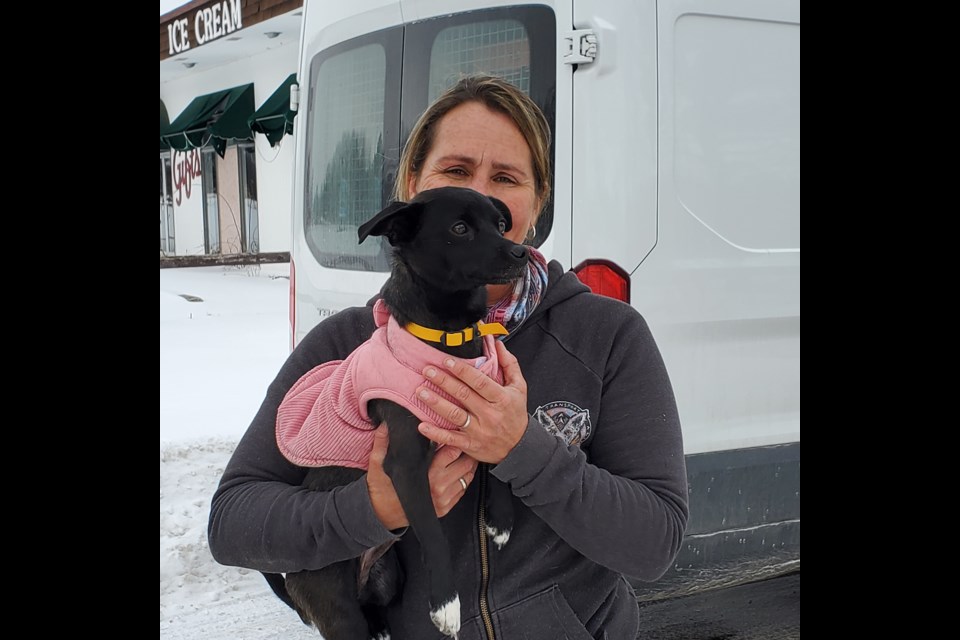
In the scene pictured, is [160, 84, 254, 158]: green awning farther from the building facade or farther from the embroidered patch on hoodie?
the embroidered patch on hoodie

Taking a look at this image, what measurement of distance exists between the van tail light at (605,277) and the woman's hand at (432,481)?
122 cm

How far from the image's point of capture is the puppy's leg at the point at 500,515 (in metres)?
1.56

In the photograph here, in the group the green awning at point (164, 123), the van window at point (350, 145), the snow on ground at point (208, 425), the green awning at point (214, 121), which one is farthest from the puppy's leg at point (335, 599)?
the green awning at point (164, 123)

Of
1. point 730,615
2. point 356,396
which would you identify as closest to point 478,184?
point 356,396

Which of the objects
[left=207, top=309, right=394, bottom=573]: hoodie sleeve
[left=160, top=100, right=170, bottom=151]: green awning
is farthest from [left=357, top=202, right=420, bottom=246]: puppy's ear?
[left=160, top=100, right=170, bottom=151]: green awning

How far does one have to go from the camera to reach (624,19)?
263 centimetres

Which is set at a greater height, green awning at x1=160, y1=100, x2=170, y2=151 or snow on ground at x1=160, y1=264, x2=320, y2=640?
green awning at x1=160, y1=100, x2=170, y2=151

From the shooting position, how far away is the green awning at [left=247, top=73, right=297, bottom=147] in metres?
11.3

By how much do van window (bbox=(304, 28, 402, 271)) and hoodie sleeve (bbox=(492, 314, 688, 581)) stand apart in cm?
150

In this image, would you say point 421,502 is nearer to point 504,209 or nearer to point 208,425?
point 504,209

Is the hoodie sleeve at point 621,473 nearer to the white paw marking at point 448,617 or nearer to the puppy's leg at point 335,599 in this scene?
the white paw marking at point 448,617
